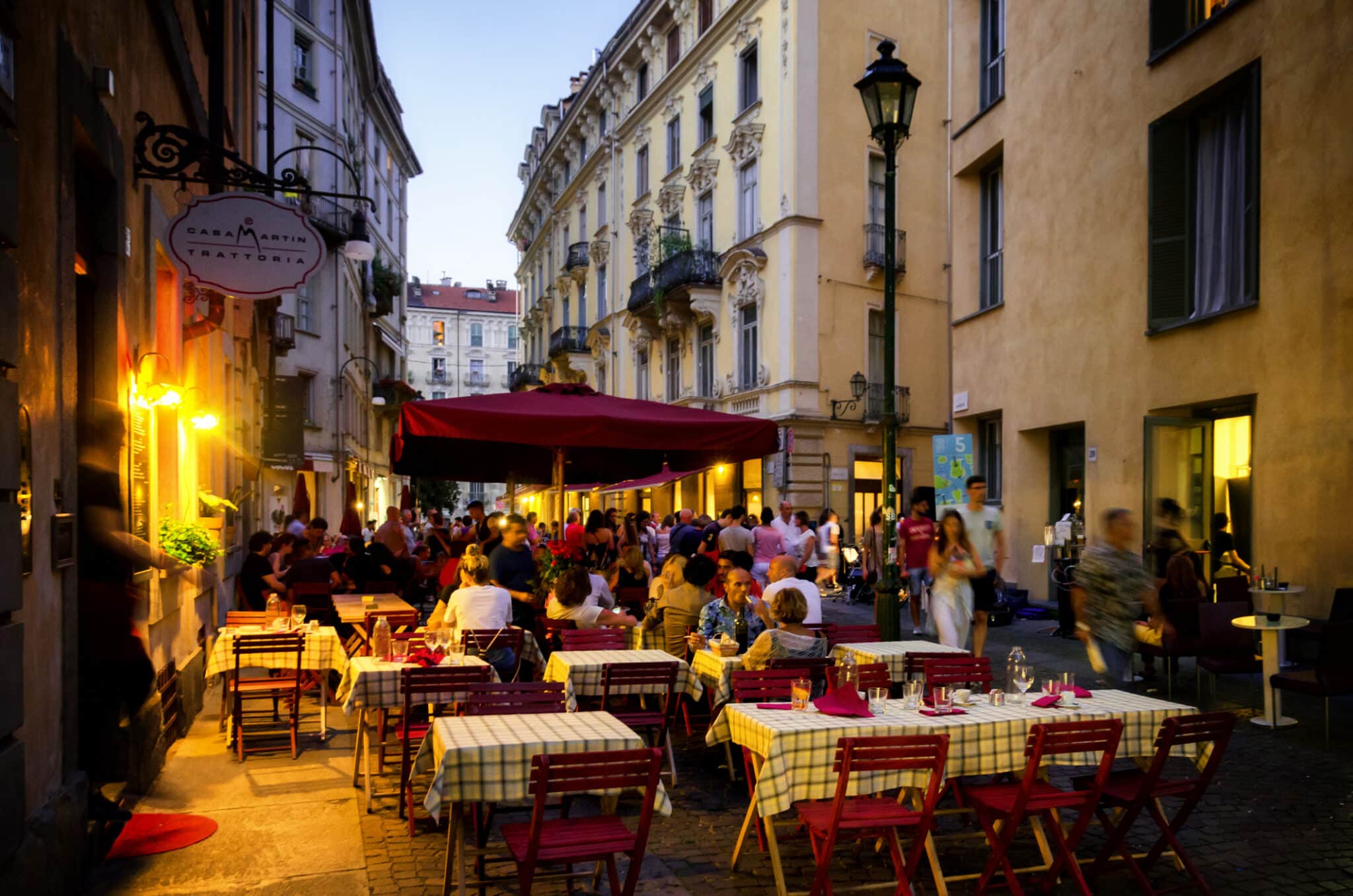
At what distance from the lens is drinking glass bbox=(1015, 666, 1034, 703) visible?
19.3ft

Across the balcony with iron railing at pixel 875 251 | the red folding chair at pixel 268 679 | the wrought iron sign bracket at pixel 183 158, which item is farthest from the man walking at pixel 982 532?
the balcony with iron railing at pixel 875 251

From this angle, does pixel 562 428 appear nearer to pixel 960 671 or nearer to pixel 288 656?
pixel 288 656

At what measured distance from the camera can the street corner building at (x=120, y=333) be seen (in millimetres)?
4242

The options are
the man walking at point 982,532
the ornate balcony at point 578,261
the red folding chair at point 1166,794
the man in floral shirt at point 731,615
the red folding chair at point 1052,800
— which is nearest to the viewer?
the red folding chair at point 1052,800

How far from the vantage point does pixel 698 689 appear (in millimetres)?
7438

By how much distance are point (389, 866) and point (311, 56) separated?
96.9 feet

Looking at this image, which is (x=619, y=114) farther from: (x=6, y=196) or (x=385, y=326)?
(x=6, y=196)

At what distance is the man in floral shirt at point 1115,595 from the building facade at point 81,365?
611cm

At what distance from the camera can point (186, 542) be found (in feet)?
27.0

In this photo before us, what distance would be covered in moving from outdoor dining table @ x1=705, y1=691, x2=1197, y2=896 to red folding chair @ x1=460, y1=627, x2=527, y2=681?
8.21 ft

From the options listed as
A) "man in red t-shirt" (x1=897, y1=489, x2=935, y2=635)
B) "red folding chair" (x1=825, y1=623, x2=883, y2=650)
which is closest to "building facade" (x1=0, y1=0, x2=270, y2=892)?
"red folding chair" (x1=825, y1=623, x2=883, y2=650)

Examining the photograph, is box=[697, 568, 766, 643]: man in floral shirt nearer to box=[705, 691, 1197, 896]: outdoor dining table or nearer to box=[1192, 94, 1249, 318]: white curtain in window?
box=[705, 691, 1197, 896]: outdoor dining table

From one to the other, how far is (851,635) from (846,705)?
3.45 metres

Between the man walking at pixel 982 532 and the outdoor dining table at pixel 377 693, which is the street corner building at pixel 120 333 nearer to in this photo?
the outdoor dining table at pixel 377 693
